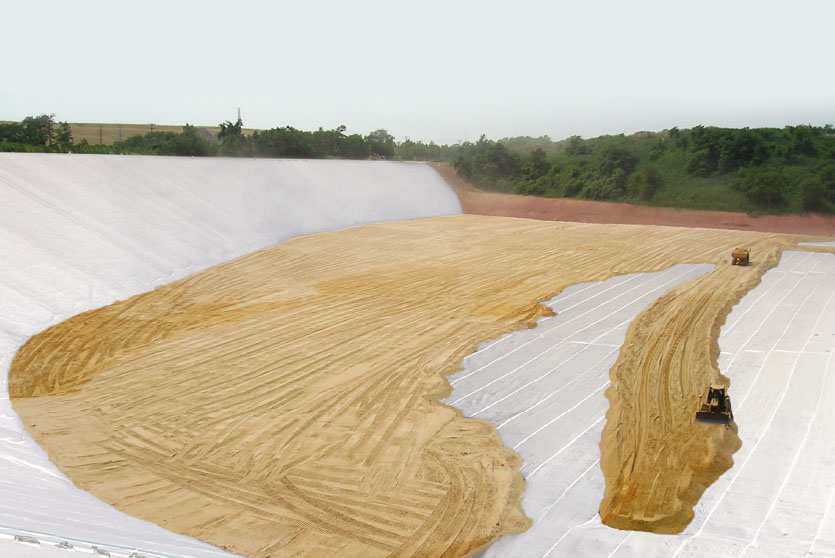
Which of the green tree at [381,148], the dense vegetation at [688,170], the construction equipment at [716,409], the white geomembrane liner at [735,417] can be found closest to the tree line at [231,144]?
the green tree at [381,148]

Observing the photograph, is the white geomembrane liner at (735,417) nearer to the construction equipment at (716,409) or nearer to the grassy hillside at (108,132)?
the construction equipment at (716,409)

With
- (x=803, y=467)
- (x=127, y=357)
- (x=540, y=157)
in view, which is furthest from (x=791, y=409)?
(x=540, y=157)

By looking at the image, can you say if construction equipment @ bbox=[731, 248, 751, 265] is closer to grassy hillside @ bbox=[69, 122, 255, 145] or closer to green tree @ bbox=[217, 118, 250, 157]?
green tree @ bbox=[217, 118, 250, 157]

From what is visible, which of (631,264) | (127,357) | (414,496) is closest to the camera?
(414,496)

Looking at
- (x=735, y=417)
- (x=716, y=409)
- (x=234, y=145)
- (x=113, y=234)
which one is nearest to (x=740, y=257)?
(x=735, y=417)

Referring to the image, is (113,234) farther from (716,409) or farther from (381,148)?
(381,148)

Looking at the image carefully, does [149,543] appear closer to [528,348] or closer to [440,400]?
[440,400]

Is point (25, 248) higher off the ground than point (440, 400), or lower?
higher
